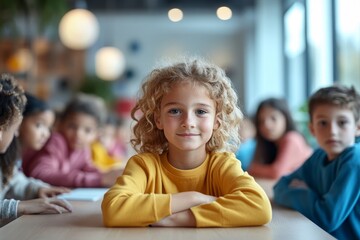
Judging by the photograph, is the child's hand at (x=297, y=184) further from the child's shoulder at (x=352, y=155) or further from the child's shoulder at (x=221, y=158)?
the child's shoulder at (x=221, y=158)

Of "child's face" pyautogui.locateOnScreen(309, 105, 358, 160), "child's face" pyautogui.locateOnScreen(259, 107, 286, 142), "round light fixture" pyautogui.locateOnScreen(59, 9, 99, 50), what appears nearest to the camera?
"child's face" pyautogui.locateOnScreen(309, 105, 358, 160)

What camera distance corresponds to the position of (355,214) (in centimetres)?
174

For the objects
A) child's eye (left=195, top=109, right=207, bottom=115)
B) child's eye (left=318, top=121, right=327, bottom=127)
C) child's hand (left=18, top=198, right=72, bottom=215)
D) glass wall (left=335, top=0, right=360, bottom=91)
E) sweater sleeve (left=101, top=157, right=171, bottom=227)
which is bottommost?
child's hand (left=18, top=198, right=72, bottom=215)

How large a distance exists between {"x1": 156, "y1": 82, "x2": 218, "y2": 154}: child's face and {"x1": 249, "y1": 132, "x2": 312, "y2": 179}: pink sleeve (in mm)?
1433

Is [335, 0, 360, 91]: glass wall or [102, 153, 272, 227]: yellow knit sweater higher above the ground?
[335, 0, 360, 91]: glass wall

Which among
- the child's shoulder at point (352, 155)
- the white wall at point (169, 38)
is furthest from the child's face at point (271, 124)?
the white wall at point (169, 38)

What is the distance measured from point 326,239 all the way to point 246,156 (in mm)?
2361

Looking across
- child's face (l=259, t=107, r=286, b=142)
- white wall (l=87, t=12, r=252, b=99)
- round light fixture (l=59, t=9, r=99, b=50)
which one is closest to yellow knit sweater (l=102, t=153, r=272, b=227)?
child's face (l=259, t=107, r=286, b=142)

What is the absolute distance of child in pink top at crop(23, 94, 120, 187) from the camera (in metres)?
2.38

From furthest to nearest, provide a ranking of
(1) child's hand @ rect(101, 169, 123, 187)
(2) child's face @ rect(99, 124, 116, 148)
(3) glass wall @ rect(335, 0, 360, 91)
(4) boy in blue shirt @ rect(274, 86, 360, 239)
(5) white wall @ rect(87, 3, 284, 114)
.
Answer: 1. (5) white wall @ rect(87, 3, 284, 114)
2. (2) child's face @ rect(99, 124, 116, 148)
3. (3) glass wall @ rect(335, 0, 360, 91)
4. (1) child's hand @ rect(101, 169, 123, 187)
5. (4) boy in blue shirt @ rect(274, 86, 360, 239)

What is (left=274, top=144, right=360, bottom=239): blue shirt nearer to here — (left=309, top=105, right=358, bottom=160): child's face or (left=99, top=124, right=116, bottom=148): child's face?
(left=309, top=105, right=358, bottom=160): child's face

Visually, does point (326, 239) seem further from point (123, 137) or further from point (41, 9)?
point (41, 9)

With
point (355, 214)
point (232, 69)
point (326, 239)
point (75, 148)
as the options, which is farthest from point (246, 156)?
point (232, 69)

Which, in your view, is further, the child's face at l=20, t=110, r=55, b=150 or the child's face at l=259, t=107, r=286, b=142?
the child's face at l=259, t=107, r=286, b=142
